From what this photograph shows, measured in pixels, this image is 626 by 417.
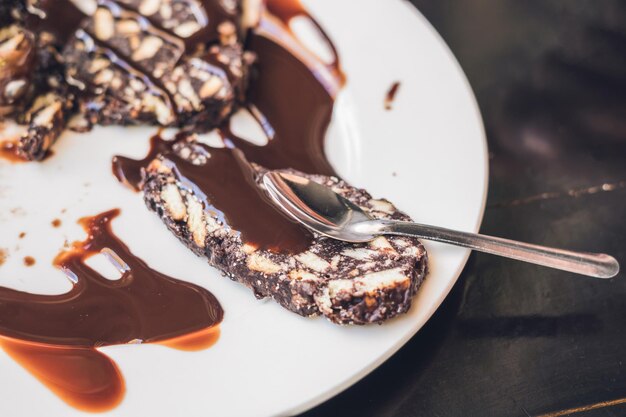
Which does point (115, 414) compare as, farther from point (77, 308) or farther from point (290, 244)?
point (290, 244)

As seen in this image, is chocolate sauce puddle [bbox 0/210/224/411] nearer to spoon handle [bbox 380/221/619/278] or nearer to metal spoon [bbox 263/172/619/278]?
metal spoon [bbox 263/172/619/278]

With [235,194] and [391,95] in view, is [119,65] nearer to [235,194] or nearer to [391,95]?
[235,194]

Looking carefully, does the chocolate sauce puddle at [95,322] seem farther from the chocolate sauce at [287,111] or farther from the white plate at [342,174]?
the chocolate sauce at [287,111]

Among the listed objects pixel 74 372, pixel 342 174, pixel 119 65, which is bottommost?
pixel 74 372

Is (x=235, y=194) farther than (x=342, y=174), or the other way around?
(x=342, y=174)

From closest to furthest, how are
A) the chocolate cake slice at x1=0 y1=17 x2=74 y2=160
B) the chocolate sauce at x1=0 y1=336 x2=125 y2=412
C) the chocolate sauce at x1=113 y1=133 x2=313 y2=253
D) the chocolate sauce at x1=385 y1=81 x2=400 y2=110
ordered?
the chocolate sauce at x1=0 y1=336 x2=125 y2=412, the chocolate sauce at x1=113 y1=133 x2=313 y2=253, the chocolate cake slice at x1=0 y1=17 x2=74 y2=160, the chocolate sauce at x1=385 y1=81 x2=400 y2=110

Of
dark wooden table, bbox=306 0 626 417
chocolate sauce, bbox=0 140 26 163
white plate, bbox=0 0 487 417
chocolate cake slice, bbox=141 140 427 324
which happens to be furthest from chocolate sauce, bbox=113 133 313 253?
dark wooden table, bbox=306 0 626 417

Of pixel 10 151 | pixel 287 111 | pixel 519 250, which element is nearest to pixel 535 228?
pixel 519 250

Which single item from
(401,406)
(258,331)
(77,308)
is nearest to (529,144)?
(401,406)
